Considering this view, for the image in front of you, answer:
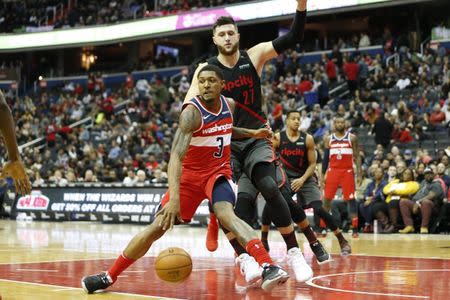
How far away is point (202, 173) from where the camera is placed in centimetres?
688

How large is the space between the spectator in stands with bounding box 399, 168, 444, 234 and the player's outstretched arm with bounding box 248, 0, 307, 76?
935 centimetres

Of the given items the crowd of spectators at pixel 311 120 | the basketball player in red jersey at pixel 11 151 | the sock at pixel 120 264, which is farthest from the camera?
the crowd of spectators at pixel 311 120

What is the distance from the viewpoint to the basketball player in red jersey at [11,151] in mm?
4613

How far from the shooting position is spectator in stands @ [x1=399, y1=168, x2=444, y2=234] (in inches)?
642

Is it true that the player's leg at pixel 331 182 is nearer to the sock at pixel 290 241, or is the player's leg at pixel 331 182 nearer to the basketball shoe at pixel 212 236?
the basketball shoe at pixel 212 236

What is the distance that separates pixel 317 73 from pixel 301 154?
15495mm

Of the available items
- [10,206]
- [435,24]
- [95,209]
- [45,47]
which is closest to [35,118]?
[45,47]

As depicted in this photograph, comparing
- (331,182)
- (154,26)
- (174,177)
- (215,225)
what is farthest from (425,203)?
(154,26)

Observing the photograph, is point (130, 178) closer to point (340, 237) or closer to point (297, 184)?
point (297, 184)

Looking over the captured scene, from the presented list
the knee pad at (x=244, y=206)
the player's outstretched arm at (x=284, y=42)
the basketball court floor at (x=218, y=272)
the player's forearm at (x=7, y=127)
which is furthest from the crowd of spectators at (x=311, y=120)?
the player's forearm at (x=7, y=127)

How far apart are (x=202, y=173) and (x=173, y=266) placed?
0.91 meters

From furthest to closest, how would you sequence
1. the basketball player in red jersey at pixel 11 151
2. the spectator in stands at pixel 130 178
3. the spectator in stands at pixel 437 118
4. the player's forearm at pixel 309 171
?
the spectator in stands at pixel 130 178 < the spectator in stands at pixel 437 118 < the player's forearm at pixel 309 171 < the basketball player in red jersey at pixel 11 151

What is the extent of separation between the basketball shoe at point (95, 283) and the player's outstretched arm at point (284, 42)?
267 cm

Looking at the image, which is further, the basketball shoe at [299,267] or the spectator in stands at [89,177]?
the spectator in stands at [89,177]
